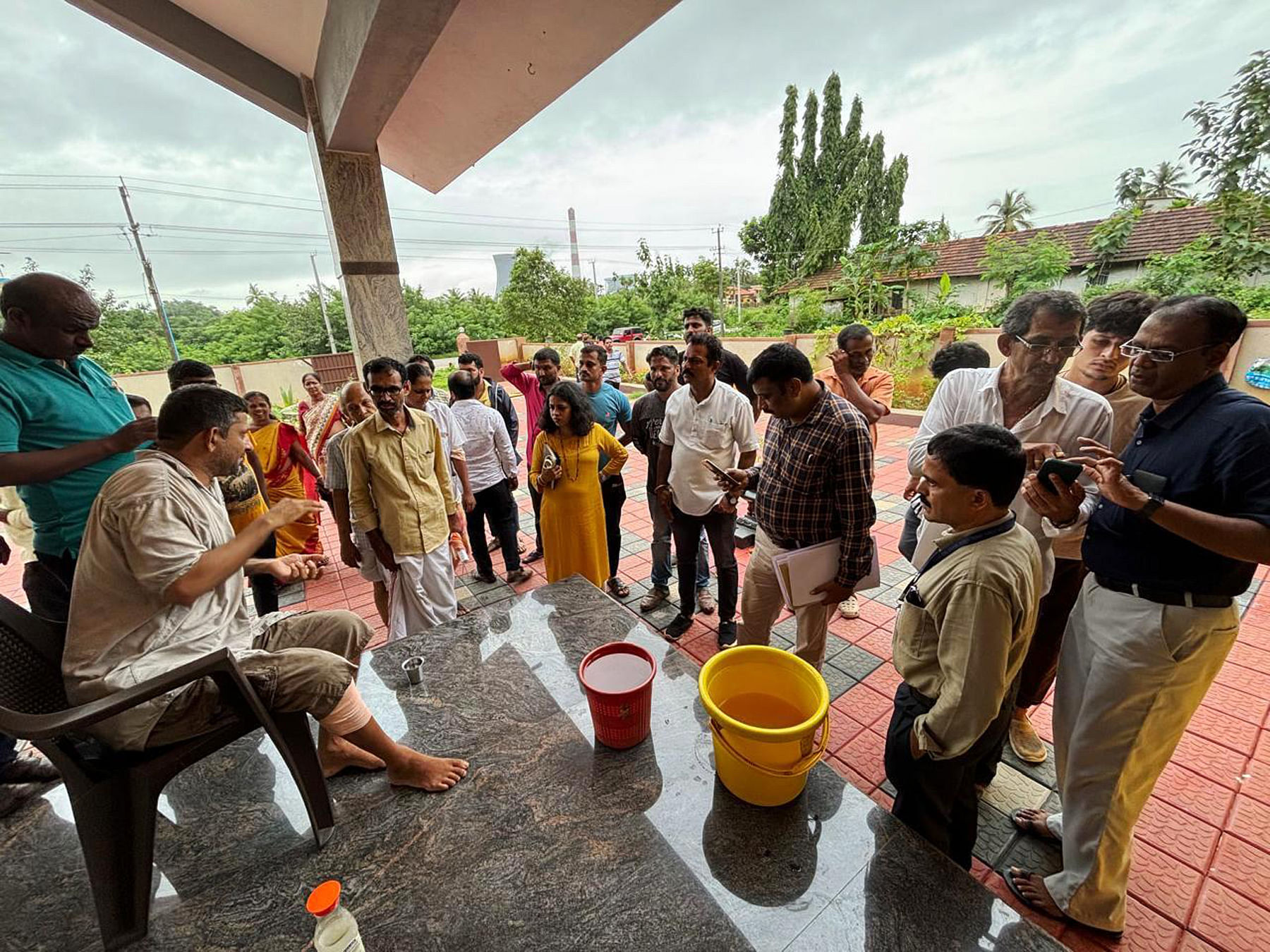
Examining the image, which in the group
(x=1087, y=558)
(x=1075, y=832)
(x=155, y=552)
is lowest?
(x=1075, y=832)

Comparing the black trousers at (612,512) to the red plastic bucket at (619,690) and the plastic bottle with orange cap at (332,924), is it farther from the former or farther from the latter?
the plastic bottle with orange cap at (332,924)

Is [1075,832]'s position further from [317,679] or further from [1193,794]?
[317,679]

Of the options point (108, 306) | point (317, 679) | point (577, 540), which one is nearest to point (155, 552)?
point (317, 679)

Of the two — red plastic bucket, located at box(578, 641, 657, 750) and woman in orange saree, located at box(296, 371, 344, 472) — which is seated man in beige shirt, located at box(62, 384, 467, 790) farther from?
woman in orange saree, located at box(296, 371, 344, 472)

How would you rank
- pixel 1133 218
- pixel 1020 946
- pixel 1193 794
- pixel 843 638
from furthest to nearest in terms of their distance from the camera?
1. pixel 1133 218
2. pixel 843 638
3. pixel 1193 794
4. pixel 1020 946

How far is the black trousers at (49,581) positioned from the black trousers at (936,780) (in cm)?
311

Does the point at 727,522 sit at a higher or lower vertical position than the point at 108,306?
lower

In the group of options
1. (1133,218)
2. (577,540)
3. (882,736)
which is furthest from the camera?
(1133,218)

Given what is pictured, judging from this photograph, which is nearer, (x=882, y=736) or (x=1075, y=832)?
(x=1075, y=832)

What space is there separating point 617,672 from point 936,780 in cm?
100

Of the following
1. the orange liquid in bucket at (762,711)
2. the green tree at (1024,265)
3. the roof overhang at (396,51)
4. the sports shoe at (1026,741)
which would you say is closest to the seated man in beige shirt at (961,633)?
the orange liquid in bucket at (762,711)

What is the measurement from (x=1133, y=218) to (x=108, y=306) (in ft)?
125

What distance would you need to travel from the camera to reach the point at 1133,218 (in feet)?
40.5

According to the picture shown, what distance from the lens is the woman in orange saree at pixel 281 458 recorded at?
4.06 m
